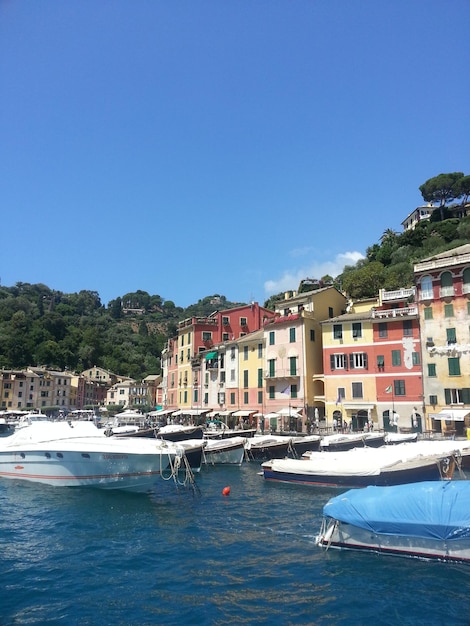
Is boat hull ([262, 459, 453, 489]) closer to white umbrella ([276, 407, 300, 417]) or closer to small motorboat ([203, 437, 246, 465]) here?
small motorboat ([203, 437, 246, 465])

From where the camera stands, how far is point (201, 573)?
472 inches

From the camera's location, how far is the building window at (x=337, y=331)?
45312 mm

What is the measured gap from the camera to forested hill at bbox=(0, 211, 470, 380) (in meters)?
69.3

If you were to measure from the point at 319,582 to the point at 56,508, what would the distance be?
12053 mm

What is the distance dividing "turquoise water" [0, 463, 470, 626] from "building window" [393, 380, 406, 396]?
25.4 meters

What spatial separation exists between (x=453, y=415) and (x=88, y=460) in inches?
1073

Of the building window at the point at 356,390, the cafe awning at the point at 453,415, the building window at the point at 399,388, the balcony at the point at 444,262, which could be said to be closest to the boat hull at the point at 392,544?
the cafe awning at the point at 453,415

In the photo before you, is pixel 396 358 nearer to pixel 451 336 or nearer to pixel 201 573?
pixel 451 336

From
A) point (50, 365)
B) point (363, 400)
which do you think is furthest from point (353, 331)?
point (50, 365)

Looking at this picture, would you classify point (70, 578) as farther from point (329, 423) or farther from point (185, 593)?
point (329, 423)

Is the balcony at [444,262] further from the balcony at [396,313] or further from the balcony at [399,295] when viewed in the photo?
the balcony at [399,295]

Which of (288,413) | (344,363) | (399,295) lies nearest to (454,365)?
(399,295)

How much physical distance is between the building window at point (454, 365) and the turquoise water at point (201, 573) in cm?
2483

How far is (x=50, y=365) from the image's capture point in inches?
5133
